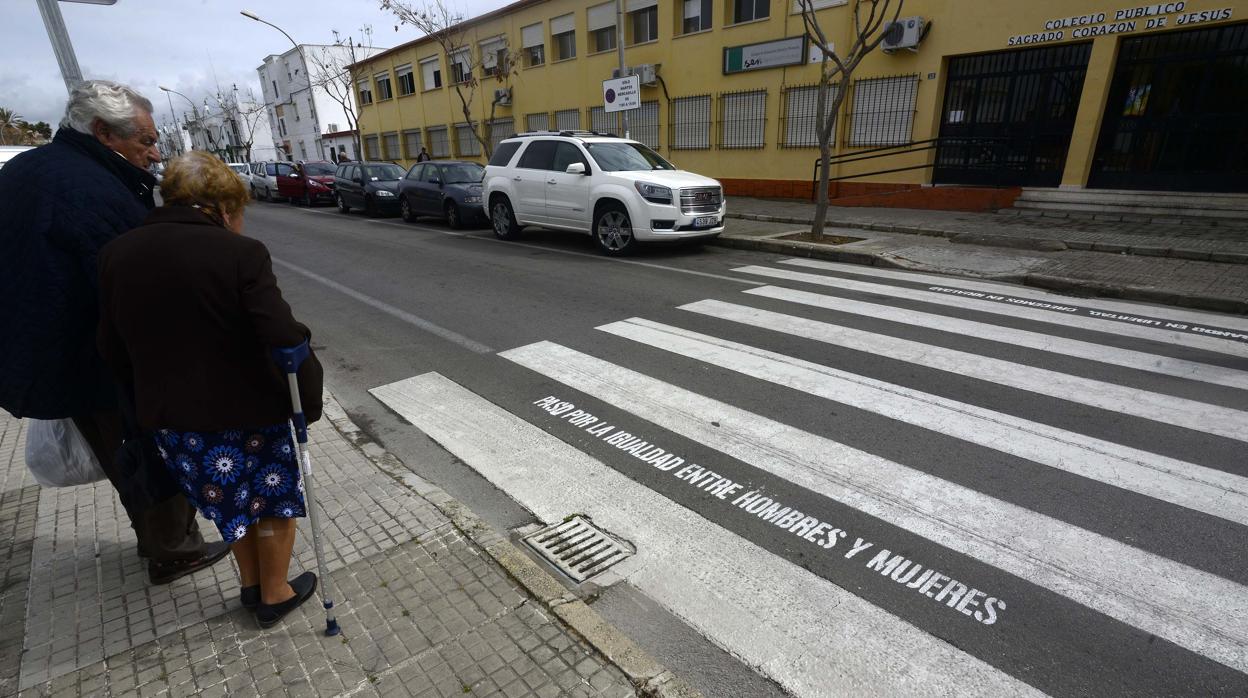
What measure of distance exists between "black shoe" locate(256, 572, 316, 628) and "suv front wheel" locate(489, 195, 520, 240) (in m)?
10.7

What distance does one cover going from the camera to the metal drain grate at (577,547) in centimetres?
302

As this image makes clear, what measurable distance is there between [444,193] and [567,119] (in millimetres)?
11426

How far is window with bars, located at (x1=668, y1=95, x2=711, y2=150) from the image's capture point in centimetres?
1950

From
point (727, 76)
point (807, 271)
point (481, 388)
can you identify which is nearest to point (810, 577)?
point (481, 388)

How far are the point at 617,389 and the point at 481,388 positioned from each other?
3.82 ft

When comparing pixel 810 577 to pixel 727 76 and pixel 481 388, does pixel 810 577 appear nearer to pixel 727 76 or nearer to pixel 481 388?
pixel 481 388

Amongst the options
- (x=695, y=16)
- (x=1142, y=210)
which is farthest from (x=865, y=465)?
(x=695, y=16)

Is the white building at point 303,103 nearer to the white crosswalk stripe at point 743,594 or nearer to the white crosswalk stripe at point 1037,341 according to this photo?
the white crosswalk stripe at point 1037,341

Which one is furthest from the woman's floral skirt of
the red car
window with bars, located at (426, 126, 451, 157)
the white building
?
the white building

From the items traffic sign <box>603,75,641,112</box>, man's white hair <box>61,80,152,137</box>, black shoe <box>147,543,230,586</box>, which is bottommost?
black shoe <box>147,543,230,586</box>

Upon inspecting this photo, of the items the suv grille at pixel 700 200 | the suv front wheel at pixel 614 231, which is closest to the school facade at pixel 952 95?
the suv grille at pixel 700 200

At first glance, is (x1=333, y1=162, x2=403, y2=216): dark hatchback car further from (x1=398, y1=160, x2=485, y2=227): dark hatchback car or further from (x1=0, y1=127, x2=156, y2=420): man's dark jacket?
(x1=0, y1=127, x2=156, y2=420): man's dark jacket

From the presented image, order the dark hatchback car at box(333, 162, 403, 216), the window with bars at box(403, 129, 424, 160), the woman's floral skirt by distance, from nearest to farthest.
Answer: the woman's floral skirt < the dark hatchback car at box(333, 162, 403, 216) < the window with bars at box(403, 129, 424, 160)

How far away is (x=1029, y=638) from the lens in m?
2.54
